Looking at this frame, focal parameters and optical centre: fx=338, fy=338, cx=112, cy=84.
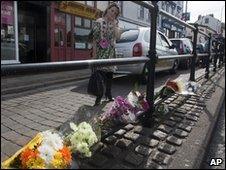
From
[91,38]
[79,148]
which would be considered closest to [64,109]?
[79,148]

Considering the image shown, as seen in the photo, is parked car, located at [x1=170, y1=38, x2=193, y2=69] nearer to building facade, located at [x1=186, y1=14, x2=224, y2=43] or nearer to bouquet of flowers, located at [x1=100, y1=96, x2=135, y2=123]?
building facade, located at [x1=186, y1=14, x2=224, y2=43]

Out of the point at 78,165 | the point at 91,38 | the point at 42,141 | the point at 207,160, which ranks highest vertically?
the point at 91,38

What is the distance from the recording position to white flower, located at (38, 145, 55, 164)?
186 cm

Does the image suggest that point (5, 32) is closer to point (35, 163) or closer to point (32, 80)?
point (32, 80)

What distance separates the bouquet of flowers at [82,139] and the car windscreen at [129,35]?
5.51 meters

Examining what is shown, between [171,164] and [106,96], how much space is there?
33.0 inches

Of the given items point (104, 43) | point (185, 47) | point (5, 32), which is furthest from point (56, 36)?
point (104, 43)

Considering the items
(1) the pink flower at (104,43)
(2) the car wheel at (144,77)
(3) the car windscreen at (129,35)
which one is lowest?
(2) the car wheel at (144,77)

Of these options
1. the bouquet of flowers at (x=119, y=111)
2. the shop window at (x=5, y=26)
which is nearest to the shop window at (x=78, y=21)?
the shop window at (x=5, y=26)

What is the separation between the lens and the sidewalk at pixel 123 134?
89.4 inches

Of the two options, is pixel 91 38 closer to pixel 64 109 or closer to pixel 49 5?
pixel 64 109

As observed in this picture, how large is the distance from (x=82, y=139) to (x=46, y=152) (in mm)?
386

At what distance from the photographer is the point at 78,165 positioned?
2004mm

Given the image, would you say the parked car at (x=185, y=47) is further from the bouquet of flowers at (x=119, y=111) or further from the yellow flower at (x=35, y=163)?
the yellow flower at (x=35, y=163)
